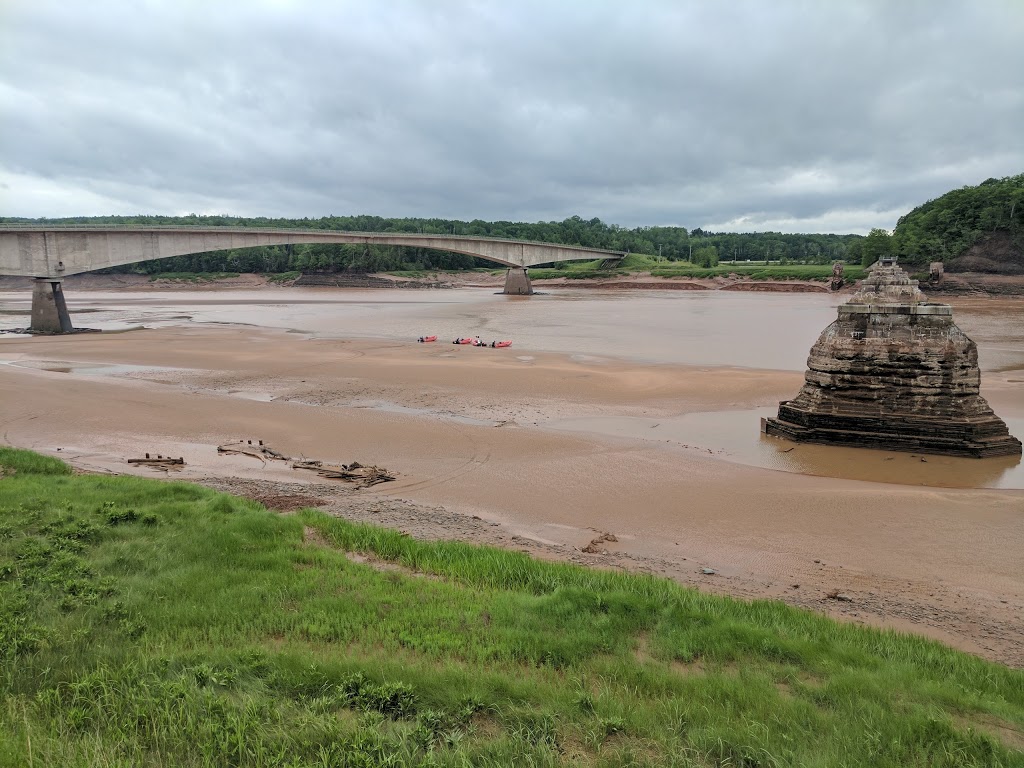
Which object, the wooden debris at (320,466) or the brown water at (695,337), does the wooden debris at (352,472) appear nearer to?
the wooden debris at (320,466)

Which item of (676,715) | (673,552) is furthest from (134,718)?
(673,552)

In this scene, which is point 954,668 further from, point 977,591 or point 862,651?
point 977,591

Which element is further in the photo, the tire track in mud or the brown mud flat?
the brown mud flat

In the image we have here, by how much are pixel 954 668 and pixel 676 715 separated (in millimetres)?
2613

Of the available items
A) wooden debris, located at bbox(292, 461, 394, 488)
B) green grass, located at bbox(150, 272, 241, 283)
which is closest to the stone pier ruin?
wooden debris, located at bbox(292, 461, 394, 488)

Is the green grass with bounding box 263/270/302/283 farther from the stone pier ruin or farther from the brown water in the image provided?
the stone pier ruin

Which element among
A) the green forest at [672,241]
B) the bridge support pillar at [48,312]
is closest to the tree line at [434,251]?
the green forest at [672,241]

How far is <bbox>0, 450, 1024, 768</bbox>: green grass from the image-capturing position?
3.81m

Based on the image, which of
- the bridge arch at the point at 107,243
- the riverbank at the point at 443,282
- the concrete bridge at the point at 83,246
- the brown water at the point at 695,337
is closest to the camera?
the brown water at the point at 695,337

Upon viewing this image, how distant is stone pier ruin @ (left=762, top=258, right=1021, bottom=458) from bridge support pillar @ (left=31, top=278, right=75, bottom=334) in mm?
42781

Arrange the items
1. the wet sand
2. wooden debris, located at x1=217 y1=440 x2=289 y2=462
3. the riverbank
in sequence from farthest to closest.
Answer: the riverbank
wooden debris, located at x1=217 y1=440 x2=289 y2=462
the wet sand

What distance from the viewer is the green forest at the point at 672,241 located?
83.4 m

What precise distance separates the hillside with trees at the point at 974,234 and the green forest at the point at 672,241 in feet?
0.36

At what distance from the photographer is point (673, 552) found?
29.5ft
